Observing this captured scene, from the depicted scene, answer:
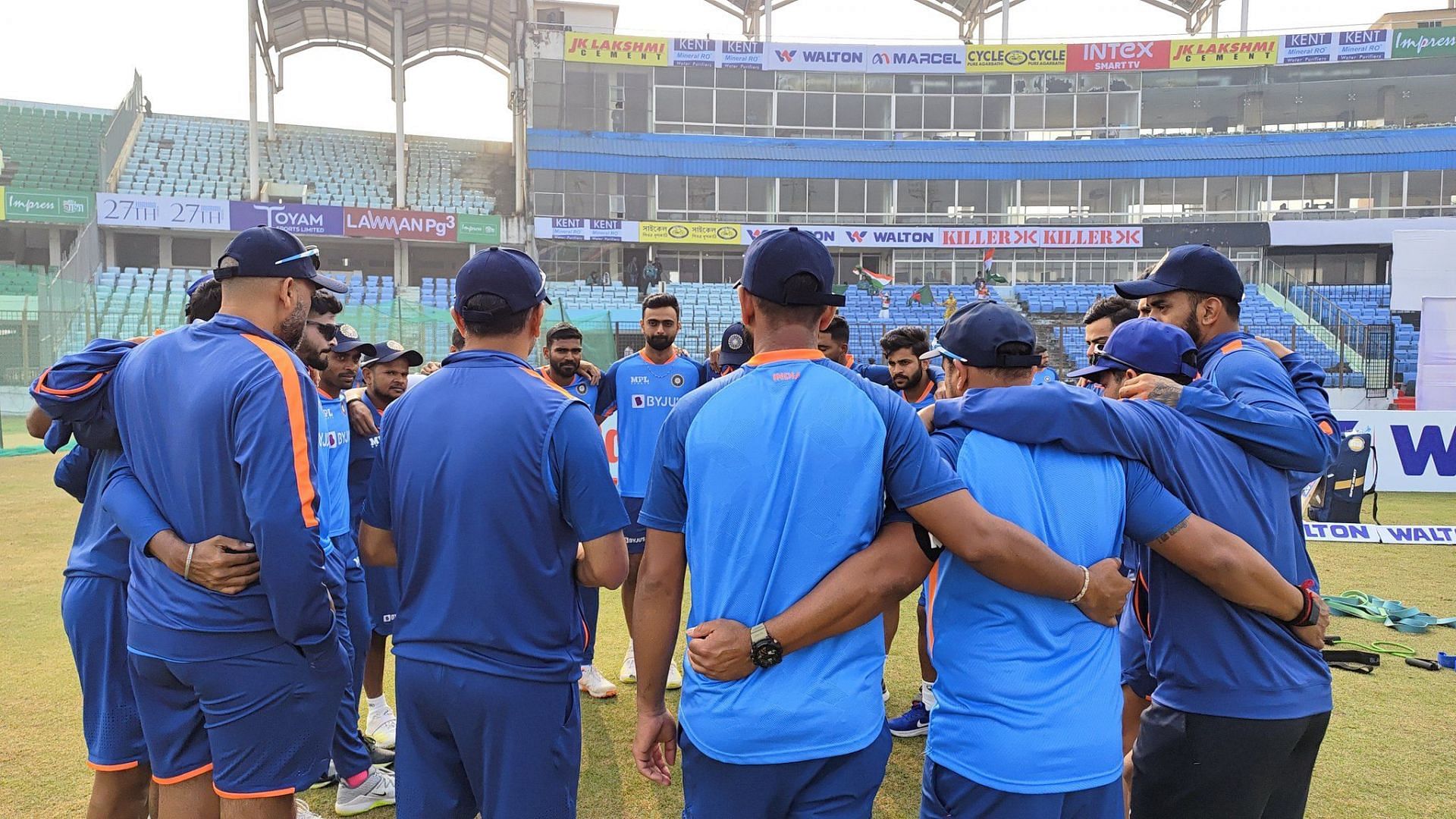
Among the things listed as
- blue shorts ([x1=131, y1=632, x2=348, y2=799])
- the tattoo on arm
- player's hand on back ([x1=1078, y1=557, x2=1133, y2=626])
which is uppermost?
the tattoo on arm

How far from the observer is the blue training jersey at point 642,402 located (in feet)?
20.3

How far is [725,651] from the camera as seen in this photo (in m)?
2.09

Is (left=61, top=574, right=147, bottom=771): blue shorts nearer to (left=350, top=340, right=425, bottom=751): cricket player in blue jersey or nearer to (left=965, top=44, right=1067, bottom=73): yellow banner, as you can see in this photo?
(left=350, top=340, right=425, bottom=751): cricket player in blue jersey

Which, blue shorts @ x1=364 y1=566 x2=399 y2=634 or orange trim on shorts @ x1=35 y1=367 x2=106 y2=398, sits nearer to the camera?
orange trim on shorts @ x1=35 y1=367 x2=106 y2=398

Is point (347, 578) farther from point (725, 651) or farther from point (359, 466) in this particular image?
point (725, 651)

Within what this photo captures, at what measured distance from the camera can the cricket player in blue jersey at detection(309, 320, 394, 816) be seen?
162 inches

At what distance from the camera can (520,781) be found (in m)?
2.45

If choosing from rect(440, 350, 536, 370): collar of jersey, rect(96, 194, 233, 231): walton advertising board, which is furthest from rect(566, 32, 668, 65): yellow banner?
rect(440, 350, 536, 370): collar of jersey

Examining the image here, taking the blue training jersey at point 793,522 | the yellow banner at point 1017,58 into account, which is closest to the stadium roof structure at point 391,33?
the yellow banner at point 1017,58

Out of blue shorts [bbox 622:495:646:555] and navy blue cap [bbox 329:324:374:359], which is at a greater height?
navy blue cap [bbox 329:324:374:359]

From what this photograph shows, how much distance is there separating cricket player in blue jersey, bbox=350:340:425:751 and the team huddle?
1.63 meters

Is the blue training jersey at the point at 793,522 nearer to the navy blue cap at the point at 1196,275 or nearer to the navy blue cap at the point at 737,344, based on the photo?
the navy blue cap at the point at 1196,275

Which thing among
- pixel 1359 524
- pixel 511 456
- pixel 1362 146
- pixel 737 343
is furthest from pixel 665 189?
pixel 511 456

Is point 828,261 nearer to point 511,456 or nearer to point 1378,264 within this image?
point 511,456
